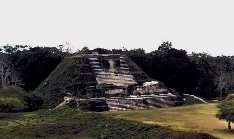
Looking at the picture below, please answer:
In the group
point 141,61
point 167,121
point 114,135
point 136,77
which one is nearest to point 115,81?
point 136,77

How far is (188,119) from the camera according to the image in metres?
58.0

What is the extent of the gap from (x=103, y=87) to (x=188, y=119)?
22.2 meters

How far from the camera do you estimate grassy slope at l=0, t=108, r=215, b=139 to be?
46781mm

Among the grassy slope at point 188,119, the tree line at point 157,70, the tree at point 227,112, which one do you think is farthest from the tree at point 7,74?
the tree at point 227,112

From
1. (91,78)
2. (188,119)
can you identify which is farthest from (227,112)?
(91,78)

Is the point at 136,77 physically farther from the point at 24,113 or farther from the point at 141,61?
the point at 24,113

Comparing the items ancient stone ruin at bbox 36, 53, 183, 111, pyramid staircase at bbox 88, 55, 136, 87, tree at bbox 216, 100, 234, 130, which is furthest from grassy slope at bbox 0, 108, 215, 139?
pyramid staircase at bbox 88, 55, 136, 87

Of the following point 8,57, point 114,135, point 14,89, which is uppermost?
point 8,57

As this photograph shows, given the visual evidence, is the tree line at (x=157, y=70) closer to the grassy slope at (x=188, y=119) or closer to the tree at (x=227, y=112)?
the grassy slope at (x=188, y=119)

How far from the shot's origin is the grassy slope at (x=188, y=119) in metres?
50.1

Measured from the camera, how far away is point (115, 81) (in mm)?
81938

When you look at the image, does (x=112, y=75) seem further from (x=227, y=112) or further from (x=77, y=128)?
(x=227, y=112)

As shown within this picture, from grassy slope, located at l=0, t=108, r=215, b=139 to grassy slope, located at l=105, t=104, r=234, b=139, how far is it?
9.70ft

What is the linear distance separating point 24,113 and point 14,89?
207 inches
